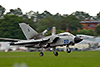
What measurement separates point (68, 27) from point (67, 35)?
70.9m

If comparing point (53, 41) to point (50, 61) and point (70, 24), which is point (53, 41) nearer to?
point (50, 61)

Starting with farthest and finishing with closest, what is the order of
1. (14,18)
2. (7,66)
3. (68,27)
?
(68,27), (14,18), (7,66)

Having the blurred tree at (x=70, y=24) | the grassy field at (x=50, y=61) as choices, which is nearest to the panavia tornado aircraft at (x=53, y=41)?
the grassy field at (x=50, y=61)

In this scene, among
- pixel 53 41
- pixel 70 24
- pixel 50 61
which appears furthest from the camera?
pixel 70 24

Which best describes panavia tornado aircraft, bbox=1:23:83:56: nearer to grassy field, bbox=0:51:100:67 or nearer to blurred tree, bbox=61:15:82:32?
grassy field, bbox=0:51:100:67

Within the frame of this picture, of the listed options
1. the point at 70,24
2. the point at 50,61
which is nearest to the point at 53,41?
the point at 50,61

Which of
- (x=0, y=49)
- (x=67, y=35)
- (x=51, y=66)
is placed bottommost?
(x=0, y=49)

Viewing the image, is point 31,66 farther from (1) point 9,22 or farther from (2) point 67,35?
(1) point 9,22

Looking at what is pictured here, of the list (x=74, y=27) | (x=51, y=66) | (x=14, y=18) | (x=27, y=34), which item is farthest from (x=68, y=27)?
(x=51, y=66)

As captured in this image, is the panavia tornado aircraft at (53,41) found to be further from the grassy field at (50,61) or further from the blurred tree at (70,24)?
the blurred tree at (70,24)

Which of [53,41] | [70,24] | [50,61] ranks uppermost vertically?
[53,41]

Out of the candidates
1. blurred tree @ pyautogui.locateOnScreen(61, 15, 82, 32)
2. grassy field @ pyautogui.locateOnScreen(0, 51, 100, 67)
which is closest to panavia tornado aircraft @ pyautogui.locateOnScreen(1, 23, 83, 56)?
grassy field @ pyautogui.locateOnScreen(0, 51, 100, 67)

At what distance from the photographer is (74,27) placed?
102 m

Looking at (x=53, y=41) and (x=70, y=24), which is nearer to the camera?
(x=53, y=41)
